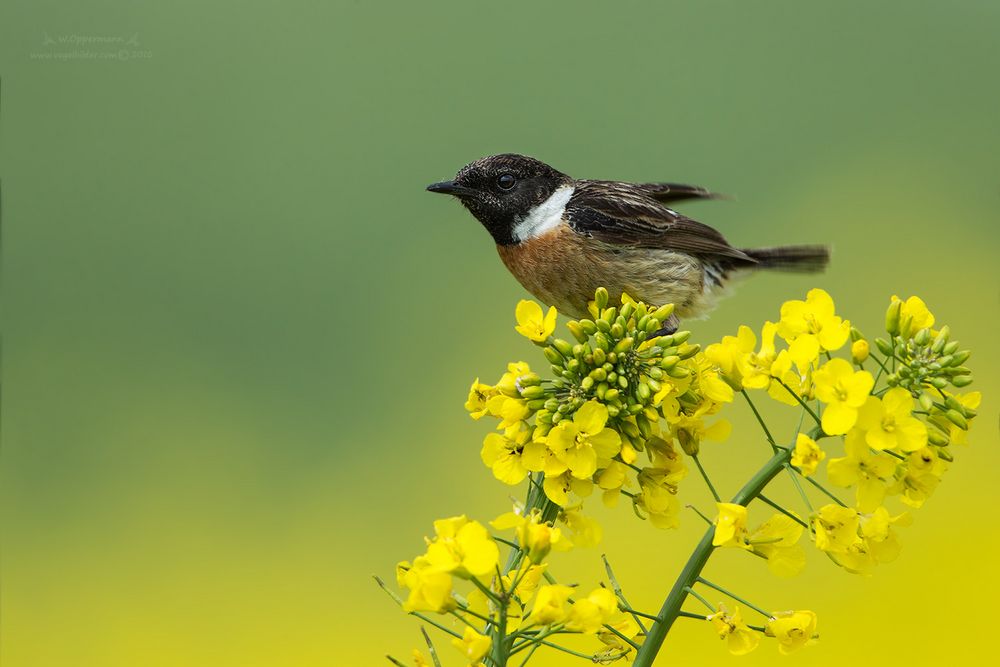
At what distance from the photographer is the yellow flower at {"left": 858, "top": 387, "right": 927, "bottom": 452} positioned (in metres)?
1.67

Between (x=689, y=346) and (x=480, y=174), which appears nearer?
(x=689, y=346)

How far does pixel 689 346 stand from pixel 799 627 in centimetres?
55

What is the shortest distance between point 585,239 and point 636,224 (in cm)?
23

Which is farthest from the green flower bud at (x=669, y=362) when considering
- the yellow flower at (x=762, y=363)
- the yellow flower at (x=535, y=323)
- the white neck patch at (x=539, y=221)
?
the white neck patch at (x=539, y=221)

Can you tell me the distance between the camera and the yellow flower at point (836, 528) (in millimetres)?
1776

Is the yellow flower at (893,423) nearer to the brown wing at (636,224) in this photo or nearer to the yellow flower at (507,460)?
the yellow flower at (507,460)

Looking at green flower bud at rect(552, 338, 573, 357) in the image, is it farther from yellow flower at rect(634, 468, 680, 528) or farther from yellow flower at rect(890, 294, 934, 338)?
yellow flower at rect(890, 294, 934, 338)

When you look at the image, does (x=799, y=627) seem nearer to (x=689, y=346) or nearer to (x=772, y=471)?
(x=772, y=471)

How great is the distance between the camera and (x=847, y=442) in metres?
1.73

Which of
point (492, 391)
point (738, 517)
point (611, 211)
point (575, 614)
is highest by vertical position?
point (611, 211)

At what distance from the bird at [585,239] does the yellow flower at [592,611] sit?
78.8 inches

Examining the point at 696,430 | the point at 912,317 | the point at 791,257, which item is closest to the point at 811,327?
the point at 912,317

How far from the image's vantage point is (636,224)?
Answer: 3773 mm

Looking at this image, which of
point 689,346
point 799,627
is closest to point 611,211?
point 689,346
